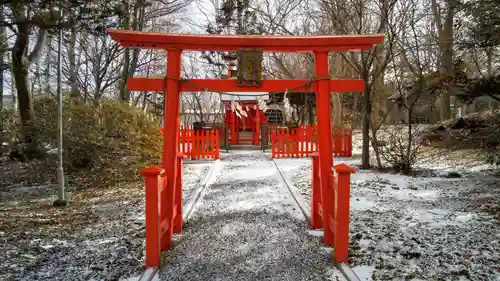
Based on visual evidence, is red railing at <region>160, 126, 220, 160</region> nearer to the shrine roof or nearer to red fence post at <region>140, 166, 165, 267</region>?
the shrine roof

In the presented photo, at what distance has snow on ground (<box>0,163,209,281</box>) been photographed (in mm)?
3316

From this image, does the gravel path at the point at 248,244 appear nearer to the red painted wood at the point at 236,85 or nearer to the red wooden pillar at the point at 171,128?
the red wooden pillar at the point at 171,128

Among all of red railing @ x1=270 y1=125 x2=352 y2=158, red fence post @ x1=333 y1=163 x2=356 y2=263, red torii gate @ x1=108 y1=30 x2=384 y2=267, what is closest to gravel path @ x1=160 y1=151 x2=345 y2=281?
red fence post @ x1=333 y1=163 x2=356 y2=263

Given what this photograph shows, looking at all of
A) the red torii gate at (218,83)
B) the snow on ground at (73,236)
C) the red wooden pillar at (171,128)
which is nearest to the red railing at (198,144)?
the snow on ground at (73,236)

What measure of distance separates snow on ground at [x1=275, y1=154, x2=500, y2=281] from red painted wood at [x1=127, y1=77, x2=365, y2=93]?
1837mm

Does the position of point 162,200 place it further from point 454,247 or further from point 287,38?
point 454,247

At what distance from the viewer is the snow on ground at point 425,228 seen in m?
3.27

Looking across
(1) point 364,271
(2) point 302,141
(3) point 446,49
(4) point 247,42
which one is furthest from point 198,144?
(1) point 364,271

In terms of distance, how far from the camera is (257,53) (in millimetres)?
4184

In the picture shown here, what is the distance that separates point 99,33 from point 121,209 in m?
2.79

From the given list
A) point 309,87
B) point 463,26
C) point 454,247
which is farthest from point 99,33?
point 463,26

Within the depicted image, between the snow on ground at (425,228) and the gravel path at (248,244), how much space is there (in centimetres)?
51

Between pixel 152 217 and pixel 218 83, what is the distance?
5.87 feet

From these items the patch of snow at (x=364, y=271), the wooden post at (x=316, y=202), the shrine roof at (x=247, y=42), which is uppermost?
the shrine roof at (x=247, y=42)
